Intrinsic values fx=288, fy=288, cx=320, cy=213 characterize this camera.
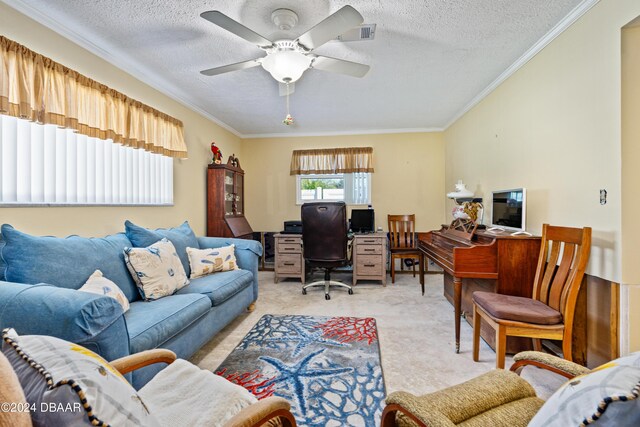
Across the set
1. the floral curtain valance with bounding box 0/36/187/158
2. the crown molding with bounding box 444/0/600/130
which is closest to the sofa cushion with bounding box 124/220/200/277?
the floral curtain valance with bounding box 0/36/187/158

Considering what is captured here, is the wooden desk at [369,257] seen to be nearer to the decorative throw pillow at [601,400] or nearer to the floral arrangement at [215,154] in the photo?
the floral arrangement at [215,154]

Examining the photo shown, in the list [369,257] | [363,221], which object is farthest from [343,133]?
[369,257]

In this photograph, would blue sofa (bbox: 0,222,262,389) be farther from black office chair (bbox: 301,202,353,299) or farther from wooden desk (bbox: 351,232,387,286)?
wooden desk (bbox: 351,232,387,286)

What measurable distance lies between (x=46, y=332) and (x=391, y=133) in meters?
4.93

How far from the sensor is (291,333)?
2.57 m

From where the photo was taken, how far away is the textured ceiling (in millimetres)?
1943

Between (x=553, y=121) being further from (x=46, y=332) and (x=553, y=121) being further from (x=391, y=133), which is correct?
(x=46, y=332)

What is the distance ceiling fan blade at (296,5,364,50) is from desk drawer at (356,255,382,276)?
2946 mm

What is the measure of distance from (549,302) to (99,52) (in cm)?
392

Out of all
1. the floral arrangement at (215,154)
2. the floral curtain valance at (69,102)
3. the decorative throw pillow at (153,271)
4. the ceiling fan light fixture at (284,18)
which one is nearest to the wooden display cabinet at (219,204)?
the floral arrangement at (215,154)

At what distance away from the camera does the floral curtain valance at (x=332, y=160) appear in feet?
16.5

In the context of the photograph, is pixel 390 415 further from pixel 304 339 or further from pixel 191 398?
pixel 304 339

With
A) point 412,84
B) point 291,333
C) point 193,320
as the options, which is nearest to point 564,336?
point 291,333

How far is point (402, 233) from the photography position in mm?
4453
